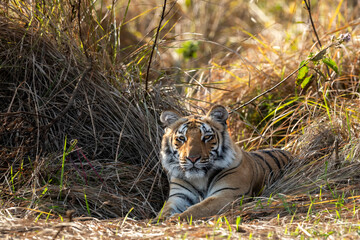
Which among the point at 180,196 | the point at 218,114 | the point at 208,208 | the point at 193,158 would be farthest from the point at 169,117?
the point at 208,208

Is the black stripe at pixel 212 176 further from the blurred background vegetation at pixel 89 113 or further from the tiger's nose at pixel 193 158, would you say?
the blurred background vegetation at pixel 89 113

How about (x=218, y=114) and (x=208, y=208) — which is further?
(x=218, y=114)

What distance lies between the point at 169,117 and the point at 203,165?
633 mm

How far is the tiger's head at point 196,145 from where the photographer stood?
15.1 feet

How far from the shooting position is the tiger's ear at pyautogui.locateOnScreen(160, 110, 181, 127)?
5004mm

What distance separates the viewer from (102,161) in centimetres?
523

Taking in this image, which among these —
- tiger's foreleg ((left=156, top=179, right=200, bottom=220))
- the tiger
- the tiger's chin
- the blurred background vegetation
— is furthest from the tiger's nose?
the blurred background vegetation

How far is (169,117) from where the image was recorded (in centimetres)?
502

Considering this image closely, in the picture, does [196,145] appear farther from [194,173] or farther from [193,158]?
[194,173]

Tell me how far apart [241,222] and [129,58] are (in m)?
2.62

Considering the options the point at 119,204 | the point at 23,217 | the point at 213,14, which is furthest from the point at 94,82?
the point at 213,14

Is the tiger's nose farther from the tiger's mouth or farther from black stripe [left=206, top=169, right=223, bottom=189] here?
black stripe [left=206, top=169, right=223, bottom=189]

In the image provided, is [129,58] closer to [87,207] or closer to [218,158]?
[218,158]

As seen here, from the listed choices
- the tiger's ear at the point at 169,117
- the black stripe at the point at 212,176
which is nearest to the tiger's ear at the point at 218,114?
the tiger's ear at the point at 169,117
